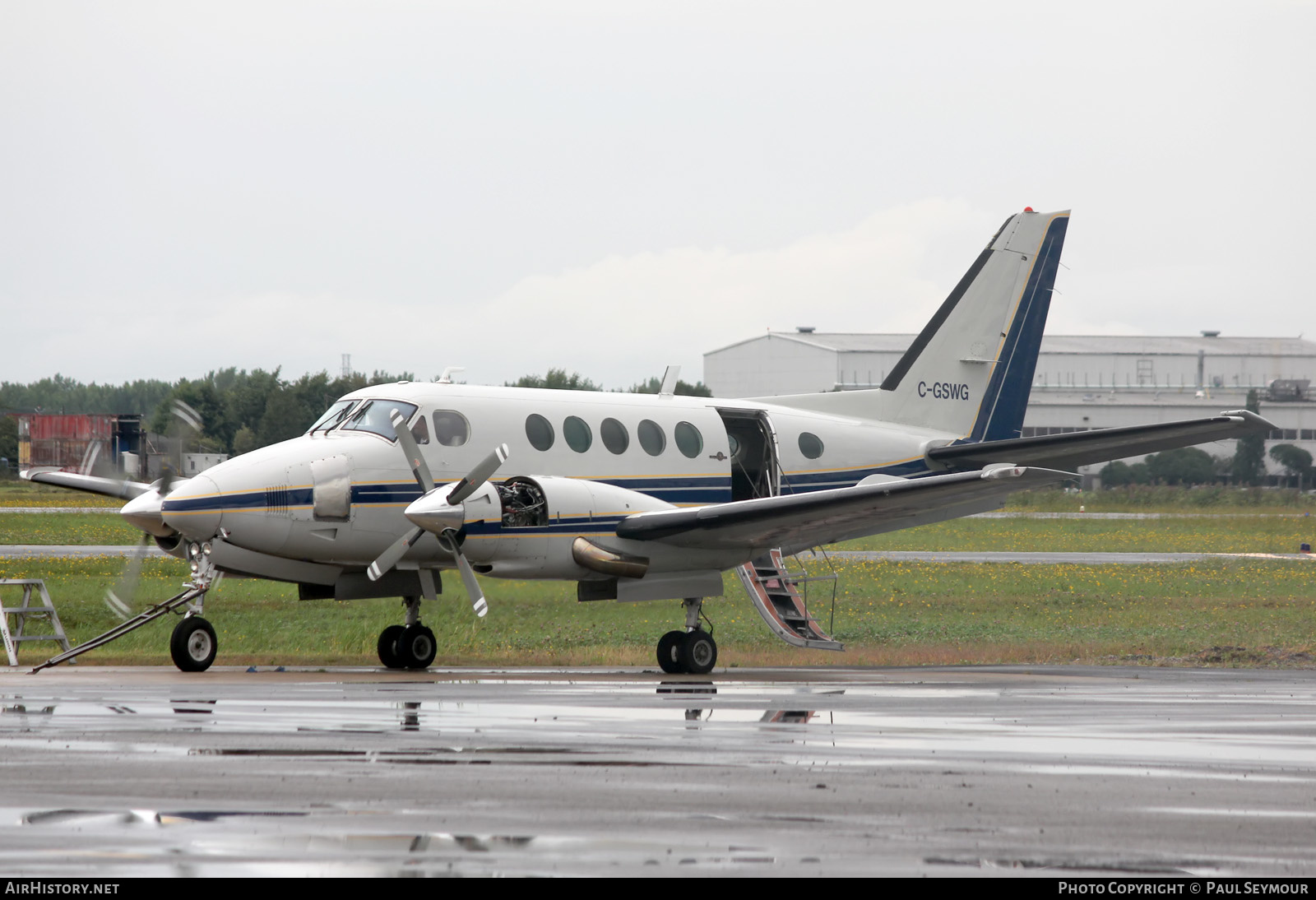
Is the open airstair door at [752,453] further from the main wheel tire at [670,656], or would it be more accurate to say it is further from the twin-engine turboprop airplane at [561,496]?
the main wheel tire at [670,656]

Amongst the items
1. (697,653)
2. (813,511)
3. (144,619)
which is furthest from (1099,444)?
(144,619)

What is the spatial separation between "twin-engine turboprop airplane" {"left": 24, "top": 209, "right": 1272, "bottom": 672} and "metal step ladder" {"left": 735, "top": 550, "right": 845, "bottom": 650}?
3 cm

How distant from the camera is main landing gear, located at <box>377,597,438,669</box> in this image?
1914 cm

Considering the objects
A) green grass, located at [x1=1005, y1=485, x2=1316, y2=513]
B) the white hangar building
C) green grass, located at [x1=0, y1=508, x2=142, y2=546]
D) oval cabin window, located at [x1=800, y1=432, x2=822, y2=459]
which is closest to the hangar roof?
the white hangar building

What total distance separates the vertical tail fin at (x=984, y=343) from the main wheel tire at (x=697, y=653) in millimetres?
6212

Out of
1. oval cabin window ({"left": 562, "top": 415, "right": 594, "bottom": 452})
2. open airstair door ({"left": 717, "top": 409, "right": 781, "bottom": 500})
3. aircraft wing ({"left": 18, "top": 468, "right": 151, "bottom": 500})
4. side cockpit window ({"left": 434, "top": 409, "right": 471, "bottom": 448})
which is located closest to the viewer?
side cockpit window ({"left": 434, "top": 409, "right": 471, "bottom": 448})

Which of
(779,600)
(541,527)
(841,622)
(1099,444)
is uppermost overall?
(1099,444)

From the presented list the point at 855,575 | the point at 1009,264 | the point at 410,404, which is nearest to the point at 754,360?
the point at 855,575

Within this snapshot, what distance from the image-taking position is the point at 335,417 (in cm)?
1852

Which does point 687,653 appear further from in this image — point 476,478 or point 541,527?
point 476,478

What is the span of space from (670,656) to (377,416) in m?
4.92

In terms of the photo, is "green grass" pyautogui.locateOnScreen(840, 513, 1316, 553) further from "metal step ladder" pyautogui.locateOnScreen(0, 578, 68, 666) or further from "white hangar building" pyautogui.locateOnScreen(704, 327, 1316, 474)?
"metal step ladder" pyautogui.locateOnScreen(0, 578, 68, 666)

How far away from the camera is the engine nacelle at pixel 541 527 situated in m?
17.7

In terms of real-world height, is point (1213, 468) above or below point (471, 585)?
above
